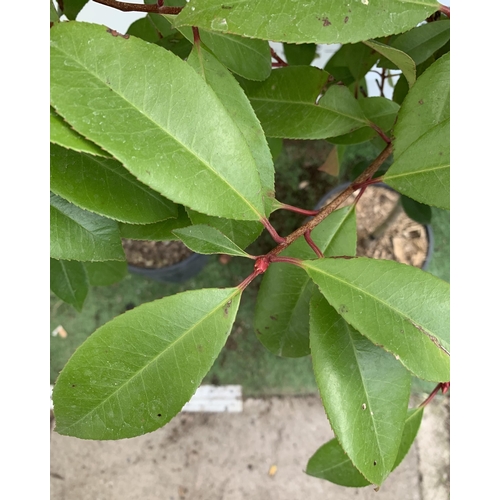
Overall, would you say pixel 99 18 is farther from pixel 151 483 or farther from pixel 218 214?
pixel 151 483

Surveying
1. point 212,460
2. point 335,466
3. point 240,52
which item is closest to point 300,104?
point 240,52

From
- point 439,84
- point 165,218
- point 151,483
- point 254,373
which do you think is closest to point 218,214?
point 165,218

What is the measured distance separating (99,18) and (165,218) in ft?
2.17

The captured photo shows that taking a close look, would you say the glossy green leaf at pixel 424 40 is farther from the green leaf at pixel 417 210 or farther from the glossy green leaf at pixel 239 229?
the green leaf at pixel 417 210

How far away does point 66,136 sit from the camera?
379 mm

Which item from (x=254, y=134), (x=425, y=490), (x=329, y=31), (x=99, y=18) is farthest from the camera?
(x=425, y=490)

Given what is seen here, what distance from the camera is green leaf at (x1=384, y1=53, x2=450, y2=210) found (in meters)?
0.52

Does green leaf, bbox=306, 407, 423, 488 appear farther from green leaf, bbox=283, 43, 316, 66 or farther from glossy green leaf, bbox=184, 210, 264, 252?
green leaf, bbox=283, 43, 316, 66

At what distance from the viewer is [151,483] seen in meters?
1.58

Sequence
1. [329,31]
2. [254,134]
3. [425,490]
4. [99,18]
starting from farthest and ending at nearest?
1. [425,490]
2. [99,18]
3. [254,134]
4. [329,31]

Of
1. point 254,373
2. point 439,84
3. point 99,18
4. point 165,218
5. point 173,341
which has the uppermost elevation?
point 99,18

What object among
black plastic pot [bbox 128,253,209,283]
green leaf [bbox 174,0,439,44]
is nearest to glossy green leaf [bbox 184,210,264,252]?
green leaf [bbox 174,0,439,44]

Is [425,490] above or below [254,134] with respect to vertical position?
below

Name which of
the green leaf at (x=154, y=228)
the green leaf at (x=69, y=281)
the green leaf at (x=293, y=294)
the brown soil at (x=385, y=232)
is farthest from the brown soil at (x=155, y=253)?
the green leaf at (x=154, y=228)
